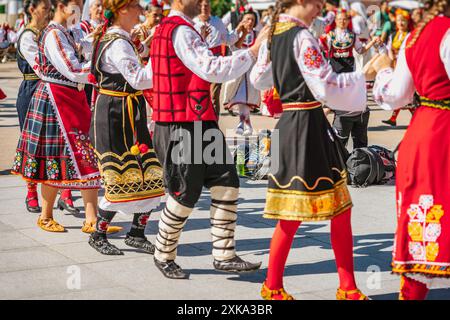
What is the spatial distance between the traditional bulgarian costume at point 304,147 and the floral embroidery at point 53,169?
94.1 inches

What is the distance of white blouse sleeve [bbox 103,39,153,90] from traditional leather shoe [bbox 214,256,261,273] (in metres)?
1.23

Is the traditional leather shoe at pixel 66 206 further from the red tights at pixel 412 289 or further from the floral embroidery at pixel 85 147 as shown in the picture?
the red tights at pixel 412 289

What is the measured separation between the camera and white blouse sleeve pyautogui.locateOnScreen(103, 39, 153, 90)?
560cm

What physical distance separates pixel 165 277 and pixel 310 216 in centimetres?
125

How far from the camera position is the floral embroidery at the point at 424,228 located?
440cm

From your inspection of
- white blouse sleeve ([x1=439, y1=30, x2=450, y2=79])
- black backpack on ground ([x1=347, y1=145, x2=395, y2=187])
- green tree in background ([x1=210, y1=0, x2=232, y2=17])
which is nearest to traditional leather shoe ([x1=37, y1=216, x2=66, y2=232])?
black backpack on ground ([x1=347, y1=145, x2=395, y2=187])

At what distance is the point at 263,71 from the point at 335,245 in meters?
1.06

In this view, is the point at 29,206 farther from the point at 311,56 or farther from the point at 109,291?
the point at 311,56

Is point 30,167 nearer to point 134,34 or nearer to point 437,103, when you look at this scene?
point 134,34

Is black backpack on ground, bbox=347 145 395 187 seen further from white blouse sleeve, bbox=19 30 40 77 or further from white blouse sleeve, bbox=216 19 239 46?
white blouse sleeve, bbox=216 19 239 46

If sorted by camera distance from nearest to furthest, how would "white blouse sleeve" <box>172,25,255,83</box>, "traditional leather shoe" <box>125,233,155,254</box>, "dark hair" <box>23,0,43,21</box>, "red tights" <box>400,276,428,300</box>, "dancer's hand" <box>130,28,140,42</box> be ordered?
"red tights" <box>400,276,428,300</box> < "white blouse sleeve" <box>172,25,255,83</box> < "traditional leather shoe" <box>125,233,155,254</box> < "dancer's hand" <box>130,28,140,42</box> < "dark hair" <box>23,0,43,21</box>

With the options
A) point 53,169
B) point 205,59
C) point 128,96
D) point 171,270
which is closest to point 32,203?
point 53,169
